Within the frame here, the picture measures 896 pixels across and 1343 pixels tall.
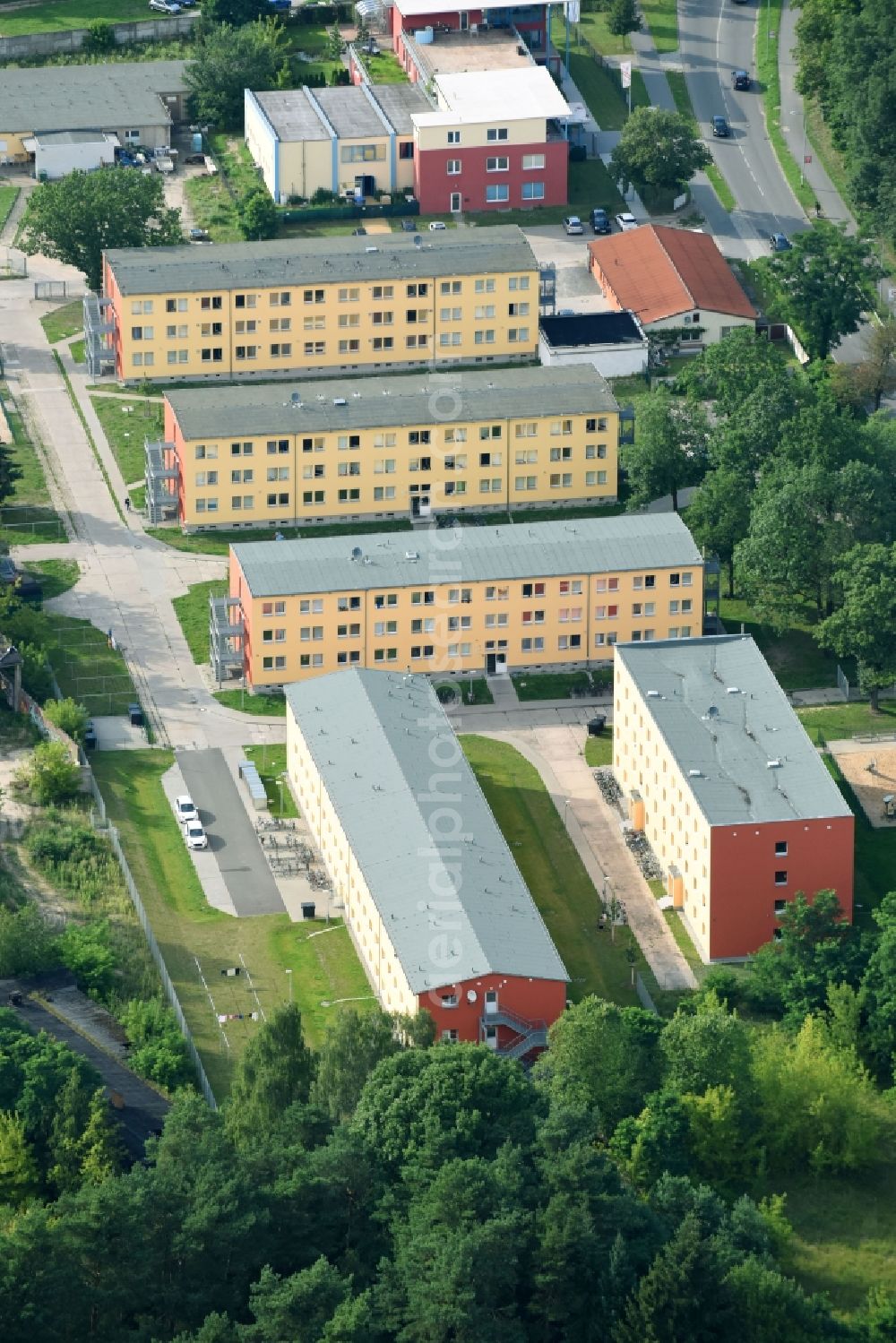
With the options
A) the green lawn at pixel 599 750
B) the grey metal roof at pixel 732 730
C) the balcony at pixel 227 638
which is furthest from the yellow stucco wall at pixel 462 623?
the grey metal roof at pixel 732 730

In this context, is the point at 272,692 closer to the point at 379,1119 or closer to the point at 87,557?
the point at 87,557

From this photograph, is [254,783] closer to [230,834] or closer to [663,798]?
[230,834]

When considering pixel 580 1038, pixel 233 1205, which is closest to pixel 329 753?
pixel 580 1038

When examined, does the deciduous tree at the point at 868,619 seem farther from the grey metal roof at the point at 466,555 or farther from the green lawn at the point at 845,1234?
the green lawn at the point at 845,1234

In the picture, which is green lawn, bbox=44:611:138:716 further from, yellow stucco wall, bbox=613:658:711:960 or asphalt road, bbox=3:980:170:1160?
asphalt road, bbox=3:980:170:1160

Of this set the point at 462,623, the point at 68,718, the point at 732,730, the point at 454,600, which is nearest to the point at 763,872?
the point at 732,730

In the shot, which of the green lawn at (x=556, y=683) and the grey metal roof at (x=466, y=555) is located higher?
the grey metal roof at (x=466, y=555)
